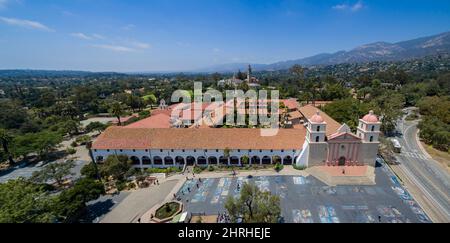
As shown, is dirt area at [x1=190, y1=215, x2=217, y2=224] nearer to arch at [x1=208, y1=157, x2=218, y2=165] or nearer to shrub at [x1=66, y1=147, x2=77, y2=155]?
arch at [x1=208, y1=157, x2=218, y2=165]

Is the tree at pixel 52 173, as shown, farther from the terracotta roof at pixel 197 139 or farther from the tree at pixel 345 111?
the tree at pixel 345 111

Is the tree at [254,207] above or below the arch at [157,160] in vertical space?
above

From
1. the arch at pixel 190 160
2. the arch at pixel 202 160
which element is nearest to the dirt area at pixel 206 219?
the arch at pixel 202 160

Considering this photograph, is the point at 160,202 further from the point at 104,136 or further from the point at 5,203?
the point at 104,136

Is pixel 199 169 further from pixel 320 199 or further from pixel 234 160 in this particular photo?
pixel 320 199

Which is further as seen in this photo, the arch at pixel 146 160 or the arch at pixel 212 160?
the arch at pixel 146 160

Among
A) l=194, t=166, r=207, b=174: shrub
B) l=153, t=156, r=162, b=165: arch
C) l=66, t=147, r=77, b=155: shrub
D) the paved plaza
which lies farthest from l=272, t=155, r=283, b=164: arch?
l=66, t=147, r=77, b=155: shrub

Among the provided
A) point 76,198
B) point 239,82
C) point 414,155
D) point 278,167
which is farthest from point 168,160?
point 239,82
